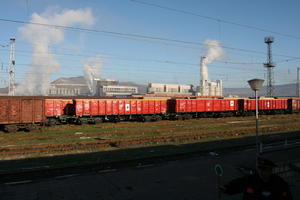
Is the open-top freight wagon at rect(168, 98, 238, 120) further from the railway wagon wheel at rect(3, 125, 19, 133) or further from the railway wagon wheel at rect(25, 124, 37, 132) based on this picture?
the railway wagon wheel at rect(3, 125, 19, 133)

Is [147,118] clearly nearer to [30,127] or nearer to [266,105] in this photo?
[30,127]

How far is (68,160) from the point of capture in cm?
1085

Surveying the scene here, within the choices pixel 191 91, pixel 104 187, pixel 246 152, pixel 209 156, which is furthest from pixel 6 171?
pixel 191 91

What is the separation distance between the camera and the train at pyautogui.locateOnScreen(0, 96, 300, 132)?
20.3 meters

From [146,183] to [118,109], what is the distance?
20.2m

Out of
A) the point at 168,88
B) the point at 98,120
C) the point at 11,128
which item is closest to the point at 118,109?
the point at 98,120

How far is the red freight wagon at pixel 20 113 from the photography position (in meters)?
19.9

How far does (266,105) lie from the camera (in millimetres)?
37812

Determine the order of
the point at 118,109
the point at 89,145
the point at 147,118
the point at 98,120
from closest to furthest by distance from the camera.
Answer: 1. the point at 89,145
2. the point at 98,120
3. the point at 118,109
4. the point at 147,118

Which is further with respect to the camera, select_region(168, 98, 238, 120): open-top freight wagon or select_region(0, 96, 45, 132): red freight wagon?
select_region(168, 98, 238, 120): open-top freight wagon

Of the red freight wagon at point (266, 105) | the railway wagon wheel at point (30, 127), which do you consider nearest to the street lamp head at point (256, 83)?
the railway wagon wheel at point (30, 127)

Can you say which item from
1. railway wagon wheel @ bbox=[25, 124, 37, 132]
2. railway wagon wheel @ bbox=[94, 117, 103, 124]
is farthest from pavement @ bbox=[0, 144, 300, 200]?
railway wagon wheel @ bbox=[94, 117, 103, 124]

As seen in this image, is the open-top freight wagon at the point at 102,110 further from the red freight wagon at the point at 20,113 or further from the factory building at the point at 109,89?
the factory building at the point at 109,89

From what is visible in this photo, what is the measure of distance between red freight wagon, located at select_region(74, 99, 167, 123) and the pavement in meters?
17.1
